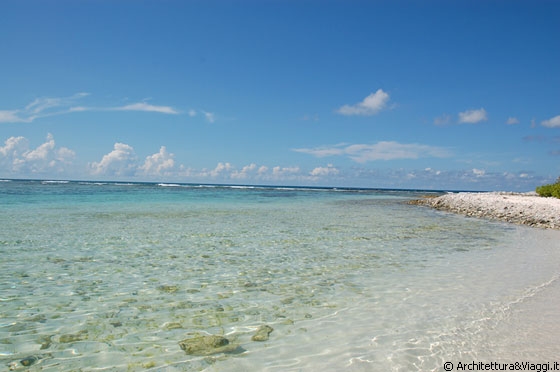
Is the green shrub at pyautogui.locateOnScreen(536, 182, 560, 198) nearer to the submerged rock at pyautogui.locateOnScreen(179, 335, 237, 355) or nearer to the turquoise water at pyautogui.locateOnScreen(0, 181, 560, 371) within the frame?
the turquoise water at pyautogui.locateOnScreen(0, 181, 560, 371)

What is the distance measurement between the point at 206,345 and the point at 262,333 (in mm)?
857

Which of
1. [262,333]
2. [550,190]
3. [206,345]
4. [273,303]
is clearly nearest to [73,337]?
[206,345]

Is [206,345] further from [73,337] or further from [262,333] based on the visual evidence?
[73,337]

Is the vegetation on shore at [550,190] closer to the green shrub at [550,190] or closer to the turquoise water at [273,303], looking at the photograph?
the green shrub at [550,190]

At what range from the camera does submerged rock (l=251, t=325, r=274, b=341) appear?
5.25 metres

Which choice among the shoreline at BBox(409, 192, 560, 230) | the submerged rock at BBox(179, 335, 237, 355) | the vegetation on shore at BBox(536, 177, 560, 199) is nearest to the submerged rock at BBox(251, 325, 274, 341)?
the submerged rock at BBox(179, 335, 237, 355)

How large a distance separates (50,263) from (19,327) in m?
4.34

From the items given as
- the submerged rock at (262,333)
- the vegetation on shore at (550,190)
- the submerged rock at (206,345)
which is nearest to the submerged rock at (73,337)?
the submerged rock at (206,345)

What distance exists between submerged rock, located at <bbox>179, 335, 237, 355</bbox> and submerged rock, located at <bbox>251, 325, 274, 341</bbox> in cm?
39

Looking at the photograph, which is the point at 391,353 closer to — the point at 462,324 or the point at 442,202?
the point at 462,324

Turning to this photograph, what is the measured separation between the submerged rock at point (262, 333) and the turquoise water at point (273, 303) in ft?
0.31

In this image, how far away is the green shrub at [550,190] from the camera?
38.0 m

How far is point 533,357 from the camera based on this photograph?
181 inches

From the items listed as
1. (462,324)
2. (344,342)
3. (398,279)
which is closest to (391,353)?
(344,342)
